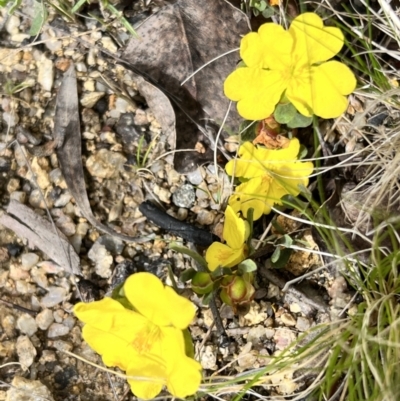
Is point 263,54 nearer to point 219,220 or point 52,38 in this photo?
point 219,220

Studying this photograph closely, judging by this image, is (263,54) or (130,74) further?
(130,74)

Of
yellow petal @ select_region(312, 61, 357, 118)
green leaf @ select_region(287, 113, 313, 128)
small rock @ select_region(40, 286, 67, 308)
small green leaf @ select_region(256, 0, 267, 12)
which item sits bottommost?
small rock @ select_region(40, 286, 67, 308)

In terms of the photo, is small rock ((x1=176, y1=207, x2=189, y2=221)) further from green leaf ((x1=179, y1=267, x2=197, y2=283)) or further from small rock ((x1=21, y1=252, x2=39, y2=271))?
small rock ((x1=21, y1=252, x2=39, y2=271))

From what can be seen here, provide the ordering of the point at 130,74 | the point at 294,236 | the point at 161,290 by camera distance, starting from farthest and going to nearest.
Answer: the point at 130,74 → the point at 294,236 → the point at 161,290

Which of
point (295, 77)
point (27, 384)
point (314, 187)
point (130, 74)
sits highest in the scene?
point (295, 77)

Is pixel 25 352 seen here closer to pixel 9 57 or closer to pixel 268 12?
pixel 9 57

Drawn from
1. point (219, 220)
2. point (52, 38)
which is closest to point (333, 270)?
point (219, 220)

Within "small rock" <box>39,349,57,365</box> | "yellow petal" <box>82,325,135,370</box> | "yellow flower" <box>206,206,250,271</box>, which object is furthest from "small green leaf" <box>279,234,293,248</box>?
"small rock" <box>39,349,57,365</box>
